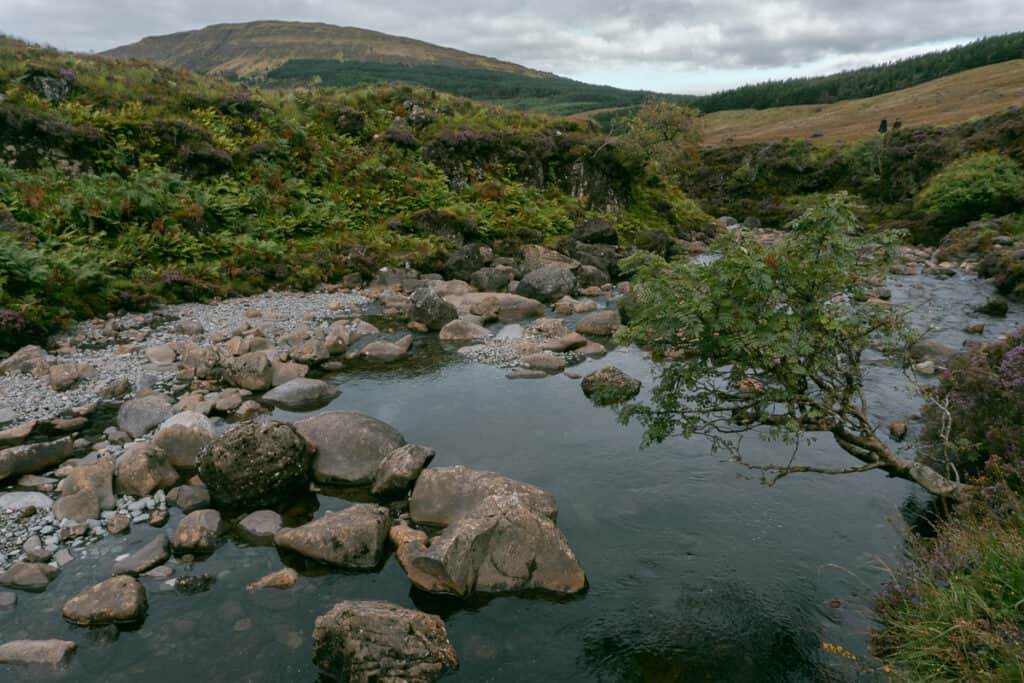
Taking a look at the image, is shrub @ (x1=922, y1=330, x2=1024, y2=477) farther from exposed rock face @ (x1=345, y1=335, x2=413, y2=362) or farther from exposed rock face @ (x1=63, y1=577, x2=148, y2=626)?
exposed rock face @ (x1=345, y1=335, x2=413, y2=362)

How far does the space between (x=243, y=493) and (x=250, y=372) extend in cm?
611

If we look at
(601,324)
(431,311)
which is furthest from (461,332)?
(601,324)

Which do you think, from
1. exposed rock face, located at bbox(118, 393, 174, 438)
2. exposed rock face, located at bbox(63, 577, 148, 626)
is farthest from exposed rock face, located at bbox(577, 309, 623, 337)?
exposed rock face, located at bbox(63, 577, 148, 626)

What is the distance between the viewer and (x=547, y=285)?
87.1 ft

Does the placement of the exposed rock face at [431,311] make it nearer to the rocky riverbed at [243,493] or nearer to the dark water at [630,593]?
the rocky riverbed at [243,493]

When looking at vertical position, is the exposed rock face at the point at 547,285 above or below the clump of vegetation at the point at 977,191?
below

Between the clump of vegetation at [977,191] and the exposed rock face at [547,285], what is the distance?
31042mm

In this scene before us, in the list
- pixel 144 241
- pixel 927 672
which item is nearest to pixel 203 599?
pixel 927 672

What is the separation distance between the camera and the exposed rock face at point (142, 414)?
13.1 m

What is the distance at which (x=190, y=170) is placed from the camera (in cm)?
2952

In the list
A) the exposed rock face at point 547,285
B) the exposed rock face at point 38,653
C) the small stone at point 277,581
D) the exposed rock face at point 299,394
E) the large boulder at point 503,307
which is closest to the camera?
the exposed rock face at point 38,653

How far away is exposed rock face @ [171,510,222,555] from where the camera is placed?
30.7ft

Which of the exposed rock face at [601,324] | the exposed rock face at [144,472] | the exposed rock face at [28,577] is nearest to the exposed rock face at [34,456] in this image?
the exposed rock face at [144,472]

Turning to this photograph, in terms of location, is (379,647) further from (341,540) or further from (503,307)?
(503,307)
